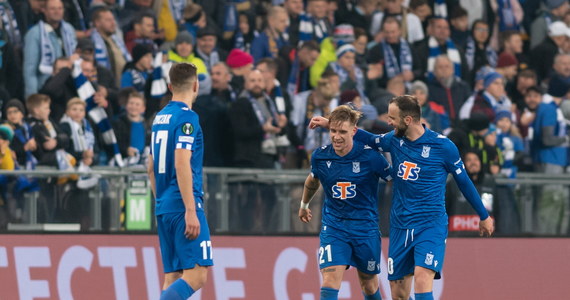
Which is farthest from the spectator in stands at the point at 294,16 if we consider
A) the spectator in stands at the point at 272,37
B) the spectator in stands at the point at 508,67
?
the spectator in stands at the point at 508,67

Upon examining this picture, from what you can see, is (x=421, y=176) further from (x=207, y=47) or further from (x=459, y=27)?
(x=459, y=27)

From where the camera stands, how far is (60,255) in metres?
14.5

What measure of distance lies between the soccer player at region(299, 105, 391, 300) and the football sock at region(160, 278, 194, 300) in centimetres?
185

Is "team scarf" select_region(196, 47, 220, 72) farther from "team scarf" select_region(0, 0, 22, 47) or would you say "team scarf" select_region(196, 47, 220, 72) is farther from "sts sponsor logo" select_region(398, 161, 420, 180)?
"sts sponsor logo" select_region(398, 161, 420, 180)

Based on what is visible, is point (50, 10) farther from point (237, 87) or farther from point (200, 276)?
point (200, 276)

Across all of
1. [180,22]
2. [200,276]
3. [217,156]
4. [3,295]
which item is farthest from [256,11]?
[200,276]

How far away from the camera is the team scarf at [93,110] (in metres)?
15.9

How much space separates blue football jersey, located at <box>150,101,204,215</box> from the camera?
422 inches

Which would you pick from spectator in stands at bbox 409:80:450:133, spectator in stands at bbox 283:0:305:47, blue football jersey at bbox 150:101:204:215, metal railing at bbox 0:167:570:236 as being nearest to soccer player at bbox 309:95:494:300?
blue football jersey at bbox 150:101:204:215

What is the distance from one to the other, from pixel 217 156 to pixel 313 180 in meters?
3.89

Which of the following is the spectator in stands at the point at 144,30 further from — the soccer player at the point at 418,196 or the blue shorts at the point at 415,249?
the blue shorts at the point at 415,249

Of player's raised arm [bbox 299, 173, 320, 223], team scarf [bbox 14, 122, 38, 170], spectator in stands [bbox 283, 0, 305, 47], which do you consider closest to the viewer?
player's raised arm [bbox 299, 173, 320, 223]

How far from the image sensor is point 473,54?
20.6 m

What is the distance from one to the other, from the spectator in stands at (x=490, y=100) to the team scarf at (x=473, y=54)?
157cm
